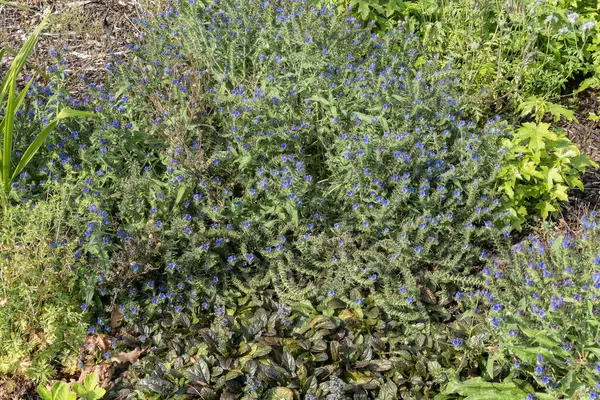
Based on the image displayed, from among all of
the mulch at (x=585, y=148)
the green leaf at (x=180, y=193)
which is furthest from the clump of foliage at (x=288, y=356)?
the mulch at (x=585, y=148)

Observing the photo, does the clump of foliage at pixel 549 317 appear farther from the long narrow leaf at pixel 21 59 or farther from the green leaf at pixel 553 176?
the long narrow leaf at pixel 21 59

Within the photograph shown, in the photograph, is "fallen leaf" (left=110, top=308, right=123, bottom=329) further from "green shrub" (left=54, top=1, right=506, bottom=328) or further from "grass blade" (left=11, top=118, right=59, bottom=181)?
"grass blade" (left=11, top=118, right=59, bottom=181)

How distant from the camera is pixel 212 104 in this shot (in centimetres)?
415

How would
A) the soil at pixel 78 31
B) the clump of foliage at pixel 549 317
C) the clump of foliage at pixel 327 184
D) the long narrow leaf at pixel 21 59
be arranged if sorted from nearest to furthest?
the clump of foliage at pixel 549 317 → the clump of foliage at pixel 327 184 → the long narrow leaf at pixel 21 59 → the soil at pixel 78 31

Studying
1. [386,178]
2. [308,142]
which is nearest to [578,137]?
[386,178]

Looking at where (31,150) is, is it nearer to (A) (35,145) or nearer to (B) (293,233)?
(A) (35,145)

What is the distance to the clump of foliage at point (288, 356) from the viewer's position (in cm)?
310

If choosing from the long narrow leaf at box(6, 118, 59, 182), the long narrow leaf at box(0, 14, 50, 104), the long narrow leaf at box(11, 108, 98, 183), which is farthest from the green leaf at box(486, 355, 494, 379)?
the long narrow leaf at box(0, 14, 50, 104)

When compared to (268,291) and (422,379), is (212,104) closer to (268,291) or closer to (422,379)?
(268,291)

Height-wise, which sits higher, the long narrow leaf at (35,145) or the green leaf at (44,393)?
the long narrow leaf at (35,145)

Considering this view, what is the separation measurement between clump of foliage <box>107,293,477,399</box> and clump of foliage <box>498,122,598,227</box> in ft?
3.32

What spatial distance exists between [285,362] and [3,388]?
1467 mm

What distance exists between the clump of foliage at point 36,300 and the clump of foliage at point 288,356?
0.37 m

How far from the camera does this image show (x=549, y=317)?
9.28 ft
